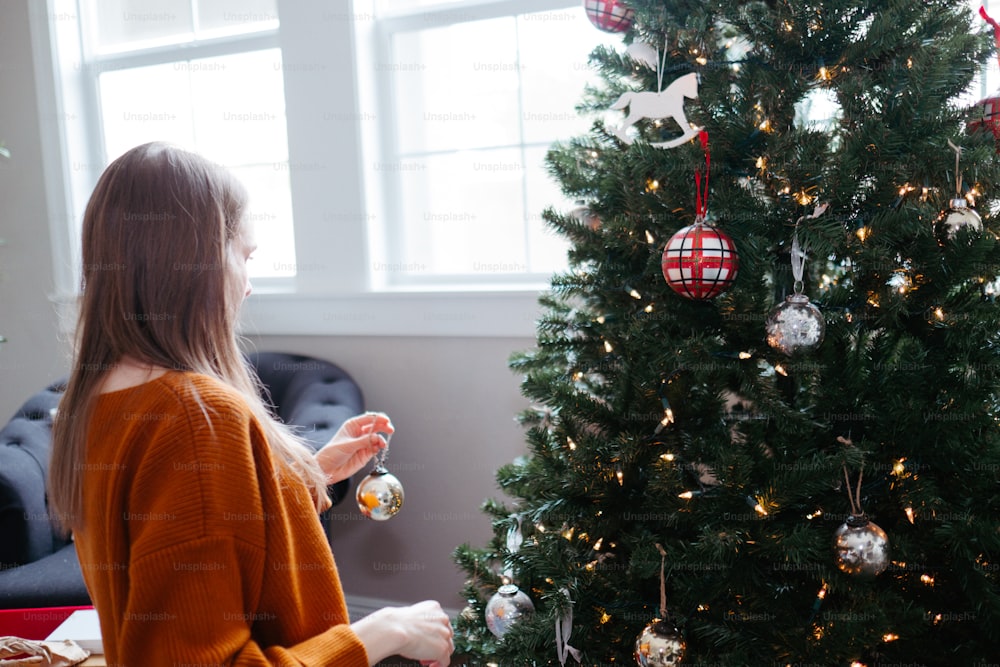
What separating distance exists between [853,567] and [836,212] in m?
0.55

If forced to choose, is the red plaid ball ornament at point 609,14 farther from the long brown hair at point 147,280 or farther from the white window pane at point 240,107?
the white window pane at point 240,107

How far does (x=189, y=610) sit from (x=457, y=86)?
7.41ft

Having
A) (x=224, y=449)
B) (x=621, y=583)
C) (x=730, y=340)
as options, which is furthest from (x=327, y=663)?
(x=730, y=340)

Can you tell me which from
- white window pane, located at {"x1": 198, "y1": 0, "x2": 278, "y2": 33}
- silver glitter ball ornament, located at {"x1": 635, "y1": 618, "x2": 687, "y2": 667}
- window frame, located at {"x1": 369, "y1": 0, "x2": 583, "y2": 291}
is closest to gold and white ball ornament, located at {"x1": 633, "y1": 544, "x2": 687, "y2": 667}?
silver glitter ball ornament, located at {"x1": 635, "y1": 618, "x2": 687, "y2": 667}

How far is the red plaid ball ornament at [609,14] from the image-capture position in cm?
157

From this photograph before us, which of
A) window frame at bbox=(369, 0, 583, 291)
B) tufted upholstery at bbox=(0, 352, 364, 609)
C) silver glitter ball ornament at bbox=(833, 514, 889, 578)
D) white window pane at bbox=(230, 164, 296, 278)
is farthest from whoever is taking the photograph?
white window pane at bbox=(230, 164, 296, 278)

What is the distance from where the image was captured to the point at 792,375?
1316 mm

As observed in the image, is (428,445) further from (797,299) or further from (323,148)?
(797,299)

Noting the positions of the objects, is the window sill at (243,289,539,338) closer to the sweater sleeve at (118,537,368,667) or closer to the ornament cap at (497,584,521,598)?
the ornament cap at (497,584,521,598)

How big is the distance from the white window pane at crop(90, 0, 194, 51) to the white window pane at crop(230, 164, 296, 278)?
64cm

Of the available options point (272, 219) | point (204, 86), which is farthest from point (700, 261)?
point (204, 86)

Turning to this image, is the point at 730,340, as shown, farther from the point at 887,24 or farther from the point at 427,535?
the point at 427,535

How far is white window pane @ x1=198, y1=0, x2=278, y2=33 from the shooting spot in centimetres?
300

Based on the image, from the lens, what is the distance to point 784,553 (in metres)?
1.21
